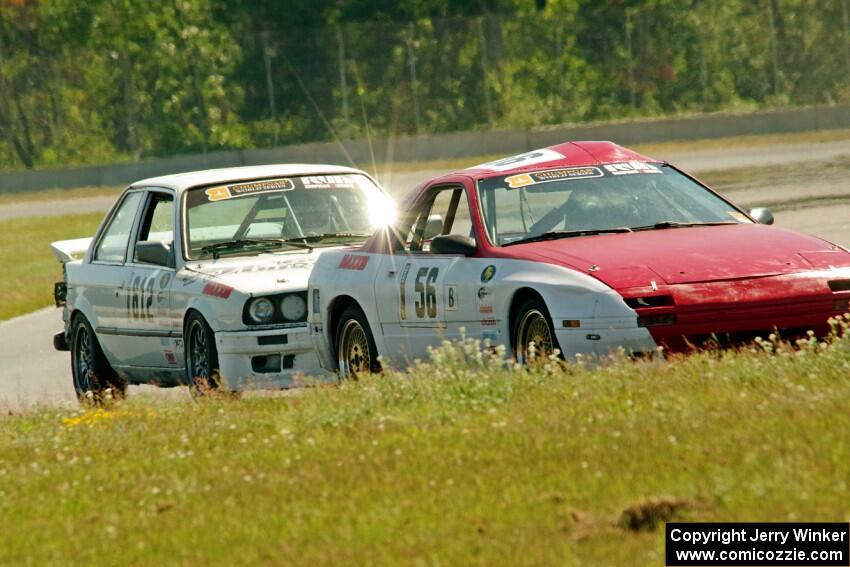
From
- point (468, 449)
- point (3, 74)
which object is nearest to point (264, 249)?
point (468, 449)

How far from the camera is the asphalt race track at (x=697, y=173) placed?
14727 millimetres

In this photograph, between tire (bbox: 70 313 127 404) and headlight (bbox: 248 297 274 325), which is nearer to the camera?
headlight (bbox: 248 297 274 325)

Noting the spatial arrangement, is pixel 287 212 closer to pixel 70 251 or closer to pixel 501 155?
pixel 70 251

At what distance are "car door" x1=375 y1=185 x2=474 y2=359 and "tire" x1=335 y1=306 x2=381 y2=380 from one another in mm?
276

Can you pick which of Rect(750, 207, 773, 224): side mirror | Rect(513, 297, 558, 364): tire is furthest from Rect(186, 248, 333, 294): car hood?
Rect(750, 207, 773, 224): side mirror

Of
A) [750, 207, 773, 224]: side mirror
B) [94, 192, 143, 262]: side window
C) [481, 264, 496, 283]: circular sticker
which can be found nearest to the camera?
[481, 264, 496, 283]: circular sticker

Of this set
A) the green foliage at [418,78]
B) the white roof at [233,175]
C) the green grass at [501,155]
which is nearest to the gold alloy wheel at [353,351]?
the white roof at [233,175]

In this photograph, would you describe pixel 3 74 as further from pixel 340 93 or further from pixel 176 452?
pixel 176 452

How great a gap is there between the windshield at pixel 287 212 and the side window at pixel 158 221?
1.02 feet

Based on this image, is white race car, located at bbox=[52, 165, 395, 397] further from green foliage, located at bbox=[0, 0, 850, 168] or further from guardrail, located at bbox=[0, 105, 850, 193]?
green foliage, located at bbox=[0, 0, 850, 168]

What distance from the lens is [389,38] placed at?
44.5m

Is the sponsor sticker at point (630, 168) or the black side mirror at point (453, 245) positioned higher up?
the sponsor sticker at point (630, 168)

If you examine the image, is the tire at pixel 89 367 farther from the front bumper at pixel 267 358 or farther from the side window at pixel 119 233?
the front bumper at pixel 267 358

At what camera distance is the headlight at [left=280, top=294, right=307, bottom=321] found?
11.9m
